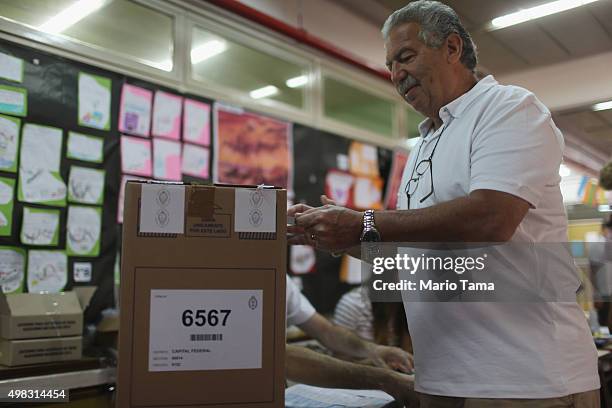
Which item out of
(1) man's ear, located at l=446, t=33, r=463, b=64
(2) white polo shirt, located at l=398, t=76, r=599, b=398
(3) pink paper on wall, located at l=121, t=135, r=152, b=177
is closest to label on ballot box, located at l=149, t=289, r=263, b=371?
(2) white polo shirt, located at l=398, t=76, r=599, b=398

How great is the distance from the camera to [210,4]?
2576mm

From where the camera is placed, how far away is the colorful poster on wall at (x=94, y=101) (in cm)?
212

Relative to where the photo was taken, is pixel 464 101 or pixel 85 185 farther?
pixel 85 185

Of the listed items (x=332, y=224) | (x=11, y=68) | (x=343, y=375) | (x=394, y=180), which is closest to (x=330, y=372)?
(x=343, y=375)

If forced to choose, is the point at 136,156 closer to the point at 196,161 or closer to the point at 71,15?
the point at 196,161

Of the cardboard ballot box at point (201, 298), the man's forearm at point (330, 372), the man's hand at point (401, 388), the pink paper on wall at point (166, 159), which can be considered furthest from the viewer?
the pink paper on wall at point (166, 159)

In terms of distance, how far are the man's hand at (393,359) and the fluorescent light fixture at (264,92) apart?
1.64m

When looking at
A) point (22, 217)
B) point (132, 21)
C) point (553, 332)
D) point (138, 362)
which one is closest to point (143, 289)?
point (138, 362)

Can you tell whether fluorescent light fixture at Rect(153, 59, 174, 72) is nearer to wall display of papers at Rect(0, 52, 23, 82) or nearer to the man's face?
wall display of papers at Rect(0, 52, 23, 82)

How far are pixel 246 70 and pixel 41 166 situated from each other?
1243 mm

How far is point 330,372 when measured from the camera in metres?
1.50

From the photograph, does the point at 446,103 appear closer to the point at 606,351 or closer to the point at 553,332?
the point at 553,332

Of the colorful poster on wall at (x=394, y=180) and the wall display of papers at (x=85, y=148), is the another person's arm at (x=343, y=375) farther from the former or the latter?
the colorful poster on wall at (x=394, y=180)

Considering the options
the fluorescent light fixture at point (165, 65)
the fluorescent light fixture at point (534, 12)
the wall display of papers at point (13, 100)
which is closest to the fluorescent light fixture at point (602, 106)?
the fluorescent light fixture at point (534, 12)
